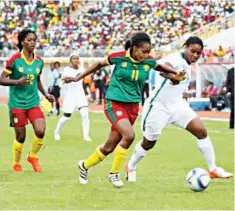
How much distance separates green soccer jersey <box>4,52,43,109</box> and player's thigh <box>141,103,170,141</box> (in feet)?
6.35

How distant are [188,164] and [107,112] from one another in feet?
12.0

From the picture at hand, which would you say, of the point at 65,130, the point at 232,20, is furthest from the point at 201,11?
the point at 65,130

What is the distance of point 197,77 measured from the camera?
110 feet

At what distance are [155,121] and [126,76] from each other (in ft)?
3.34

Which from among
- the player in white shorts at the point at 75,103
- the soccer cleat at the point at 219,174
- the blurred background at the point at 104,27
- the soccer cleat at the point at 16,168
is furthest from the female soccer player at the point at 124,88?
the blurred background at the point at 104,27

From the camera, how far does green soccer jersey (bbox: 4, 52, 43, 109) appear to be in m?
11.9

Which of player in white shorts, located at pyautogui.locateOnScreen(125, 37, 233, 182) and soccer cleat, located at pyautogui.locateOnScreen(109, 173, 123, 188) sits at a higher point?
player in white shorts, located at pyautogui.locateOnScreen(125, 37, 233, 182)

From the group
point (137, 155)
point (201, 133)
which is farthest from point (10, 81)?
point (201, 133)

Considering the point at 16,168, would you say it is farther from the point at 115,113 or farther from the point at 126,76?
the point at 126,76

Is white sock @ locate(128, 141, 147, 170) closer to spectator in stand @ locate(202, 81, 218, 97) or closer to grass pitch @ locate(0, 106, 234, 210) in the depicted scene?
grass pitch @ locate(0, 106, 234, 210)

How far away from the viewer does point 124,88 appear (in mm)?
10523

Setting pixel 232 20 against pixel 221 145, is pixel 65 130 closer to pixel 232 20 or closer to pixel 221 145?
pixel 221 145

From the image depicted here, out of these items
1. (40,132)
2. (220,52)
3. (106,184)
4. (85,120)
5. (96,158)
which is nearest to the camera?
(96,158)

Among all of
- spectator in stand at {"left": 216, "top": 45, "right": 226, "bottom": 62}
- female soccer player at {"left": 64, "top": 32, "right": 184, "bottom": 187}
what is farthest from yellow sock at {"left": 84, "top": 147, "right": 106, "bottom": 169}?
spectator in stand at {"left": 216, "top": 45, "right": 226, "bottom": 62}
